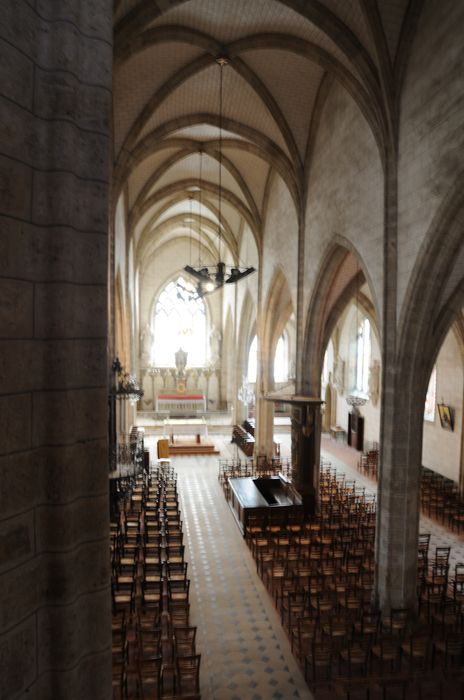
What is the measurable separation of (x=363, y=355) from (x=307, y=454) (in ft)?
45.1

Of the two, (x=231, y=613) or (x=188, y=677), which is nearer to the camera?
(x=188, y=677)

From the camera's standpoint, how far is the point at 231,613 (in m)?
11.0

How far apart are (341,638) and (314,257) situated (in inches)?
433

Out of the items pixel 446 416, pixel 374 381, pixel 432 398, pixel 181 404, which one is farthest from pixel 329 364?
pixel 446 416

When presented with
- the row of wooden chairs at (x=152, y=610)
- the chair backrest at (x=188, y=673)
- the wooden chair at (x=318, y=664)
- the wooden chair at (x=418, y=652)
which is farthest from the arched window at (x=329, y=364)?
the chair backrest at (x=188, y=673)

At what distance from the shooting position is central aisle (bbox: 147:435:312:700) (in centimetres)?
854

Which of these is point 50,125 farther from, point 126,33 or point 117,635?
point 126,33

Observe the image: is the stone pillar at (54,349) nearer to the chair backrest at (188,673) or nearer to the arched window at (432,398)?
the chair backrest at (188,673)

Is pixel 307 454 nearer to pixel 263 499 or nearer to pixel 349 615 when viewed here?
pixel 263 499

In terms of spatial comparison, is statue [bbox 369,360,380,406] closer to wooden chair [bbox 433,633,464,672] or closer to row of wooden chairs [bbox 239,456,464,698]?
row of wooden chairs [bbox 239,456,464,698]

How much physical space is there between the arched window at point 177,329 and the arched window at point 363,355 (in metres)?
14.3

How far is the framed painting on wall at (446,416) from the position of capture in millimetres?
21000

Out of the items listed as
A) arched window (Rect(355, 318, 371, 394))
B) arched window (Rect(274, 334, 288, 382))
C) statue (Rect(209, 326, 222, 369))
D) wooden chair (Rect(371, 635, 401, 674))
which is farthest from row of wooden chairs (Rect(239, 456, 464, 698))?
arched window (Rect(274, 334, 288, 382))

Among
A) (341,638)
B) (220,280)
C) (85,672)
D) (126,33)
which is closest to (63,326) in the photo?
(85,672)
